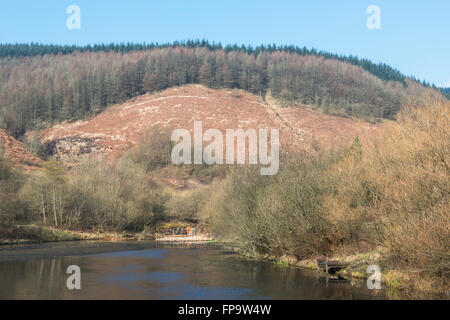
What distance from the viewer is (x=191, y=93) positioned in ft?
456

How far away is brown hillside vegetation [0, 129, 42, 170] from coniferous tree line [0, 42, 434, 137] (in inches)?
1020

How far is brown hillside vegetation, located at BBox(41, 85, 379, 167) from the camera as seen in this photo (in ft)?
387

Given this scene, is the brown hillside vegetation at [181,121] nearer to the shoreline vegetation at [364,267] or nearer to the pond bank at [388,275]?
the shoreline vegetation at [364,267]

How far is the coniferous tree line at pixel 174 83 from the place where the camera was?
13938cm

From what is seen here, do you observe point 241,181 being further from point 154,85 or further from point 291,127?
point 154,85

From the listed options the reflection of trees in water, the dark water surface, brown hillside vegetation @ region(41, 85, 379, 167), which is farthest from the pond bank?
brown hillside vegetation @ region(41, 85, 379, 167)

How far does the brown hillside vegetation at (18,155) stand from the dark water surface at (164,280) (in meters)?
58.8

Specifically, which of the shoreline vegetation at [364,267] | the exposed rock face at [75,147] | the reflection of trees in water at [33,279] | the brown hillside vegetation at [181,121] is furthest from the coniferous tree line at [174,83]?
the reflection of trees in water at [33,279]

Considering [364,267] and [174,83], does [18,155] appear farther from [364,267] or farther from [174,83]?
[364,267]

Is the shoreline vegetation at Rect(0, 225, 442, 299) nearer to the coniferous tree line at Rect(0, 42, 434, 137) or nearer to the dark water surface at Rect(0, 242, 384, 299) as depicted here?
the dark water surface at Rect(0, 242, 384, 299)

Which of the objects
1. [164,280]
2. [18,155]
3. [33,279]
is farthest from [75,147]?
[164,280]

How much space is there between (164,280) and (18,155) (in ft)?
275

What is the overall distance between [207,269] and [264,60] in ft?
485

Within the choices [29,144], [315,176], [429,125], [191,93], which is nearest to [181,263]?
[315,176]
